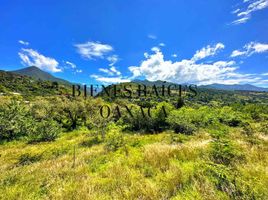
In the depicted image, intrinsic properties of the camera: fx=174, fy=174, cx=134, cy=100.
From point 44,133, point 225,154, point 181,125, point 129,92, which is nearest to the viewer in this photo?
point 225,154

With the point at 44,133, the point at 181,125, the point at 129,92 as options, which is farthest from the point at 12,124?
the point at 181,125

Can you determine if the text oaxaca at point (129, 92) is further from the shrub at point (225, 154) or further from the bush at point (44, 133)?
the shrub at point (225, 154)

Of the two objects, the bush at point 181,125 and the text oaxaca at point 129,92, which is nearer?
the bush at point 181,125

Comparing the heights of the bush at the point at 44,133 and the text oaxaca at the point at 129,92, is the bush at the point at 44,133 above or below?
below

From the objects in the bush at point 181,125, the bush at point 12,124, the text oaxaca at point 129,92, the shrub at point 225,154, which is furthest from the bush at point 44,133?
the shrub at point 225,154

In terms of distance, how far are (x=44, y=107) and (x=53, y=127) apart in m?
18.8

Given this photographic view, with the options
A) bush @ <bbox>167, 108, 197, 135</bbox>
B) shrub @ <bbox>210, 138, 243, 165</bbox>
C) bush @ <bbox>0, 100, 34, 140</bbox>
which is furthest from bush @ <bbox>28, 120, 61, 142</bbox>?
shrub @ <bbox>210, 138, 243, 165</bbox>

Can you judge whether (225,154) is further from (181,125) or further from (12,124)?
(12,124)

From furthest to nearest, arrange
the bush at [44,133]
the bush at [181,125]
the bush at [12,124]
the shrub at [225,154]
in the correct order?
1. the bush at [12,124]
2. the bush at [44,133]
3. the bush at [181,125]
4. the shrub at [225,154]

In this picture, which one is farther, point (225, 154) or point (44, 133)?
point (44, 133)

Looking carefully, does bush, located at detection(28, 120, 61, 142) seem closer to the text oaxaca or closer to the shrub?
the text oaxaca

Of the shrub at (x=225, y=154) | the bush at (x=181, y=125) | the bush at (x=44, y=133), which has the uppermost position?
the shrub at (x=225, y=154)

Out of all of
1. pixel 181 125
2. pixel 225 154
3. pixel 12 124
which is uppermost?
pixel 225 154

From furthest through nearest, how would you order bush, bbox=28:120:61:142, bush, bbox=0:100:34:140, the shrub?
bush, bbox=0:100:34:140 < bush, bbox=28:120:61:142 < the shrub
